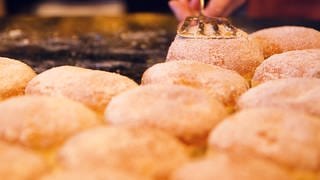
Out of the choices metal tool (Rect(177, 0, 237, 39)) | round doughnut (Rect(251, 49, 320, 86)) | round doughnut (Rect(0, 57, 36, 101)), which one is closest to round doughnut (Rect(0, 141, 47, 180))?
round doughnut (Rect(0, 57, 36, 101))

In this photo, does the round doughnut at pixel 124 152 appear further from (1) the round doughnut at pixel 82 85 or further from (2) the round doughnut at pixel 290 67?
(2) the round doughnut at pixel 290 67

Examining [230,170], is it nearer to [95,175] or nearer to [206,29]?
[95,175]

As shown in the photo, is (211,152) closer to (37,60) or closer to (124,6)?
(37,60)

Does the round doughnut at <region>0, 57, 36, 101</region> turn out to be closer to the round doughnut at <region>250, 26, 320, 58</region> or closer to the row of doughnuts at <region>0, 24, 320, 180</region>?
the row of doughnuts at <region>0, 24, 320, 180</region>

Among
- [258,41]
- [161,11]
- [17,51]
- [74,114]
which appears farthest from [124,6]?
[74,114]

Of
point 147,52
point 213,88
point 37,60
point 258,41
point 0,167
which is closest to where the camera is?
point 0,167

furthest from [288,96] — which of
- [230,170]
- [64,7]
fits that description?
[64,7]
